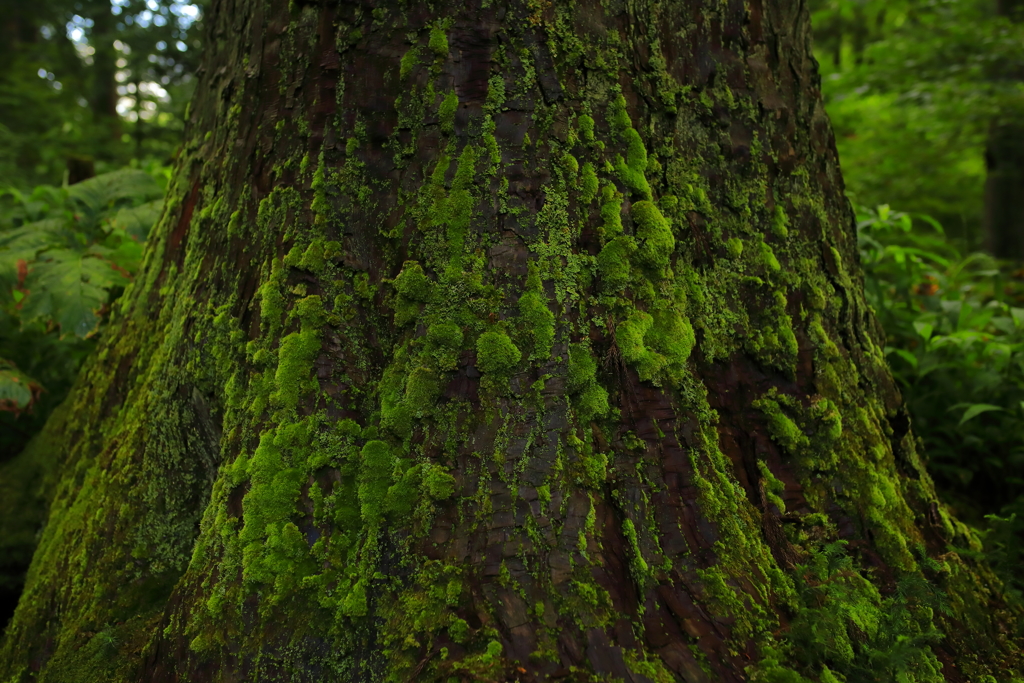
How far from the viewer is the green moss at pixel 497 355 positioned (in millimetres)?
1693

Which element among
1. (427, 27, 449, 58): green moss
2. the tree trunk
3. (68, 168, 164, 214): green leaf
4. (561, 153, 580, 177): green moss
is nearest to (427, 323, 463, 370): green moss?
the tree trunk

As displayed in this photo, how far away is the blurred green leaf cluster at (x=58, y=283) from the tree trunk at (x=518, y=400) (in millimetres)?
1020

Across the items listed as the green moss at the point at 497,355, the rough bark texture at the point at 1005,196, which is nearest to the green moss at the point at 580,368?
the green moss at the point at 497,355

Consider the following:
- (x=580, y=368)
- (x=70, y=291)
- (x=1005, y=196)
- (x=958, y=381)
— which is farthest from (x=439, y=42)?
(x=1005, y=196)

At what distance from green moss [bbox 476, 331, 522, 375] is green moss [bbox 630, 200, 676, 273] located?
50 cm

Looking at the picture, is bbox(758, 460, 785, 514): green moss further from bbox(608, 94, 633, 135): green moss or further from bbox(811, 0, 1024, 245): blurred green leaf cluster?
bbox(811, 0, 1024, 245): blurred green leaf cluster

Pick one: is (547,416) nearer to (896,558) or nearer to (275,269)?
(275,269)

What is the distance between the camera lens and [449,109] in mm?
1793

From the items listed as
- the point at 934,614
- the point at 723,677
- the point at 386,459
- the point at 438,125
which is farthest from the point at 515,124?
the point at 934,614

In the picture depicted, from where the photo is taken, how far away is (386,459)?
174 cm

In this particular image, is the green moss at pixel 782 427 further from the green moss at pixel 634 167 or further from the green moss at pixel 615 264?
the green moss at pixel 634 167

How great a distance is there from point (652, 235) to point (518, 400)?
2.20ft

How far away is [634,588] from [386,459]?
77cm

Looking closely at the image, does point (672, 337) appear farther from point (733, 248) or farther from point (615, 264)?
point (733, 248)
